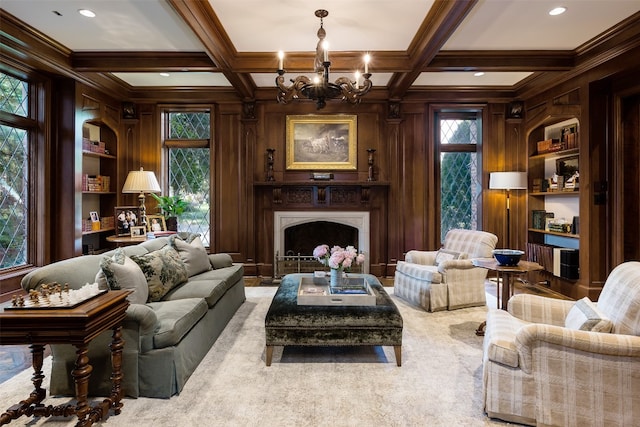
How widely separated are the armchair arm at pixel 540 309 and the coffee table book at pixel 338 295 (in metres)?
1.03

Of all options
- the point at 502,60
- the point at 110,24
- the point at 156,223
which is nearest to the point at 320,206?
the point at 156,223

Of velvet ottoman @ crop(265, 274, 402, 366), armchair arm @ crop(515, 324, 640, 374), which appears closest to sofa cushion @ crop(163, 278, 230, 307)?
velvet ottoman @ crop(265, 274, 402, 366)

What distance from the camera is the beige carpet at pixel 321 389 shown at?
6.64 feet

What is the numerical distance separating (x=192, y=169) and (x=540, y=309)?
5246 mm

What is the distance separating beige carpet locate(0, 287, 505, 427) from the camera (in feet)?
6.64

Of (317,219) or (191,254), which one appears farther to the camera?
(317,219)

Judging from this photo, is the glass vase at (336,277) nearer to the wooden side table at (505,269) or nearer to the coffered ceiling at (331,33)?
the wooden side table at (505,269)

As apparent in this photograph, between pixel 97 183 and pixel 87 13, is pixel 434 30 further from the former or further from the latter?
pixel 97 183

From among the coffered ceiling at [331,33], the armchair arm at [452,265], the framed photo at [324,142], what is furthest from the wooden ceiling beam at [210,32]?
the armchair arm at [452,265]

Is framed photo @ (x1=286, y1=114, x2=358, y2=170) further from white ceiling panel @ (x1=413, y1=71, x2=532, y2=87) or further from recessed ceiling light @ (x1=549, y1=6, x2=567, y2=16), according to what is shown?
recessed ceiling light @ (x1=549, y1=6, x2=567, y2=16)

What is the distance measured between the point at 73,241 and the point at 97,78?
2226 mm

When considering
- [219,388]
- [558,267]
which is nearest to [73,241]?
[219,388]

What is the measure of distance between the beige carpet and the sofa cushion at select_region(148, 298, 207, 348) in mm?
351

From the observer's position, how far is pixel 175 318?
7.91ft
